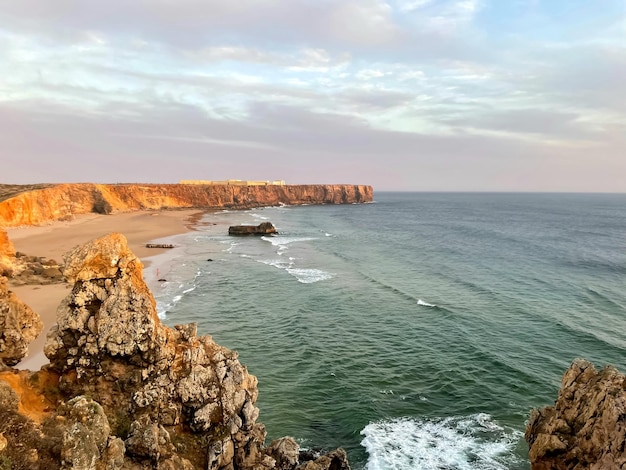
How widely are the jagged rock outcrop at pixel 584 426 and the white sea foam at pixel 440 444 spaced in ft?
11.9

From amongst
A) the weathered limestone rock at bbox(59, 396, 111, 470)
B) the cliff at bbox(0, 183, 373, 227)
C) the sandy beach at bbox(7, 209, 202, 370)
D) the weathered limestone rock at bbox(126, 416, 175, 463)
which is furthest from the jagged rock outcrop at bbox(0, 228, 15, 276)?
the weathered limestone rock at bbox(59, 396, 111, 470)

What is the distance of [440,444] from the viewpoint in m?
20.5

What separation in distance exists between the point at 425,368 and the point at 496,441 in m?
8.30

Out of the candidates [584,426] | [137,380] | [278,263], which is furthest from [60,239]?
[584,426]

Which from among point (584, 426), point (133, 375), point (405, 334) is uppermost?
point (133, 375)

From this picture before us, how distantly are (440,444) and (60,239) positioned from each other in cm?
6948

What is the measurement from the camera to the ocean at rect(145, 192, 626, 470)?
21.8 metres

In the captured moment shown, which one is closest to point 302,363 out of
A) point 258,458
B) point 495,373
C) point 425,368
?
point 425,368

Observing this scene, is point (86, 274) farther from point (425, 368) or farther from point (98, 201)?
point (98, 201)

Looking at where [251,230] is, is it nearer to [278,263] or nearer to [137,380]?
[278,263]

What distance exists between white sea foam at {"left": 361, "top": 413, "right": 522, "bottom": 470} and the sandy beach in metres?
19.4

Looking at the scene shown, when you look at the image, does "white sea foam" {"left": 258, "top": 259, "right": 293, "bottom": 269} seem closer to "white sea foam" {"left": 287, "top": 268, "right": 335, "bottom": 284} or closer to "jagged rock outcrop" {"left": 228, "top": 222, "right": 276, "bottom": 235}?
"white sea foam" {"left": 287, "top": 268, "right": 335, "bottom": 284}

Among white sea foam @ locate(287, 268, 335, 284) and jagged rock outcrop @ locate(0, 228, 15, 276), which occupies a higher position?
jagged rock outcrop @ locate(0, 228, 15, 276)

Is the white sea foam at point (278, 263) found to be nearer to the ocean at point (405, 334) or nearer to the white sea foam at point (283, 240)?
the ocean at point (405, 334)
